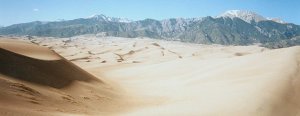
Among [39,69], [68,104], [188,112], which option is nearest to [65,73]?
[39,69]

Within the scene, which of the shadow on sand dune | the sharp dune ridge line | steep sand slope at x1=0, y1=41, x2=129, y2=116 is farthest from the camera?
the shadow on sand dune

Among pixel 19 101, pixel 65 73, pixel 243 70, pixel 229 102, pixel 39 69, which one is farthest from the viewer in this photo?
pixel 243 70

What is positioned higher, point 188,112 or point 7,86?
point 7,86

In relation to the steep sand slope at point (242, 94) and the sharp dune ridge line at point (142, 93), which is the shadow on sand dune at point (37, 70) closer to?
the sharp dune ridge line at point (142, 93)

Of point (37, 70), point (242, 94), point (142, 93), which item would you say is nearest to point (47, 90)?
point (37, 70)

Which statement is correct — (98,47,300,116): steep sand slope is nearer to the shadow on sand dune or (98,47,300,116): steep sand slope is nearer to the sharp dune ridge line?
the sharp dune ridge line

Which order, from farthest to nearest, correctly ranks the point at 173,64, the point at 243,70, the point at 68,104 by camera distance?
the point at 173,64 → the point at 243,70 → the point at 68,104

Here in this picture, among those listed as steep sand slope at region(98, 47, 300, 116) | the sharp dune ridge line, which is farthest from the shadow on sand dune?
steep sand slope at region(98, 47, 300, 116)

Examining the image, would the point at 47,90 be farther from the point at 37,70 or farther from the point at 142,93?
the point at 142,93

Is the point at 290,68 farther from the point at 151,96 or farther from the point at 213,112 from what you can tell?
the point at 213,112
